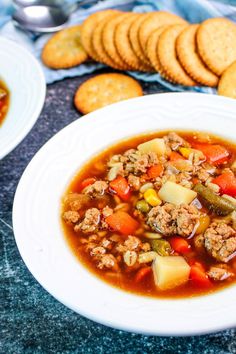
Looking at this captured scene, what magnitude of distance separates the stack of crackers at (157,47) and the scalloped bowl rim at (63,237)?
2.32ft

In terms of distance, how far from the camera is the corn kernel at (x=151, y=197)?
9.62 feet

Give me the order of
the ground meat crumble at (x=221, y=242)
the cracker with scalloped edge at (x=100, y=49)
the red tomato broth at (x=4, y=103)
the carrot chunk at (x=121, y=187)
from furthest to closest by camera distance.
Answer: the cracker with scalloped edge at (x=100, y=49), the red tomato broth at (x=4, y=103), the carrot chunk at (x=121, y=187), the ground meat crumble at (x=221, y=242)

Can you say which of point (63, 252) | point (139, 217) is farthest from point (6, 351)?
point (139, 217)

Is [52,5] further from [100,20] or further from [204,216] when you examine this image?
[204,216]

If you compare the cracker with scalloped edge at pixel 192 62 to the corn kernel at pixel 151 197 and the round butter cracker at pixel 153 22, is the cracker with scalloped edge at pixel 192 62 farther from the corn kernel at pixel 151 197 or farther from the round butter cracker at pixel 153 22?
the corn kernel at pixel 151 197

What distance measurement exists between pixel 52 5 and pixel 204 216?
330 cm

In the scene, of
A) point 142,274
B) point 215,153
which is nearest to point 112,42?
point 215,153

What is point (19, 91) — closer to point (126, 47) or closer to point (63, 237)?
point (126, 47)

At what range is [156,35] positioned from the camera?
4.26m

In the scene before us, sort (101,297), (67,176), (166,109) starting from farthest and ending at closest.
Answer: (166,109)
(67,176)
(101,297)

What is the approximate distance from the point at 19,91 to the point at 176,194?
5.37ft

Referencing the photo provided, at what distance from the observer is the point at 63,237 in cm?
279

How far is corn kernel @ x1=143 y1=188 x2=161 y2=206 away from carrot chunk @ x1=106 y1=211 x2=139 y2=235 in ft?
0.47

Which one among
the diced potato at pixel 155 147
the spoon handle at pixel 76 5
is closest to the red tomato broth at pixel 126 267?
the diced potato at pixel 155 147
